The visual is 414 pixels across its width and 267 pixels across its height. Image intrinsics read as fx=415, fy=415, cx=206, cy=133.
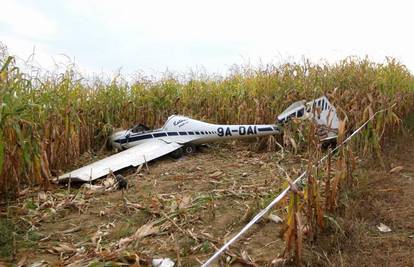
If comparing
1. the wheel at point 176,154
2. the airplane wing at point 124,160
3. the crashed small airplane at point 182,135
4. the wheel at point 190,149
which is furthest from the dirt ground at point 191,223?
the wheel at point 190,149

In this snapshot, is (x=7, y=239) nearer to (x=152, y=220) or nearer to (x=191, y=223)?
(x=152, y=220)

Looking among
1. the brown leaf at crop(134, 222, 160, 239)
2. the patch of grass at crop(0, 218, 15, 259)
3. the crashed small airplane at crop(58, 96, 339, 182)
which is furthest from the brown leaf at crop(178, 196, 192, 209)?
the crashed small airplane at crop(58, 96, 339, 182)

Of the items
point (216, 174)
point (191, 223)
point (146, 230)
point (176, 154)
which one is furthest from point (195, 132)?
point (146, 230)

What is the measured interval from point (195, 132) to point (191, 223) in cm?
289

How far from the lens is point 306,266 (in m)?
2.55

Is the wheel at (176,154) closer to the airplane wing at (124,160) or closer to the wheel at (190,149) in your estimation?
the airplane wing at (124,160)

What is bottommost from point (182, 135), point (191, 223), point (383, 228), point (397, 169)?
point (383, 228)

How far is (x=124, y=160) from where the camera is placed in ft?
17.2

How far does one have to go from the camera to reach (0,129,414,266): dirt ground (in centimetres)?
270

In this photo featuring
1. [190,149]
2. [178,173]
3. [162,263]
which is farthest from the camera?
[190,149]

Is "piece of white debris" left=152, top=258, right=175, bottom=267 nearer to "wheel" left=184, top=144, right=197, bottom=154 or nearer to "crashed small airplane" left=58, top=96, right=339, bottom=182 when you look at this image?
"crashed small airplane" left=58, top=96, right=339, bottom=182

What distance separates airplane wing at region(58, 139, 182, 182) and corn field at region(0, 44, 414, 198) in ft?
1.41

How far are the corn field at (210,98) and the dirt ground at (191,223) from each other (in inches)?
29.0

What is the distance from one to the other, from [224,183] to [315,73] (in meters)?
3.64
